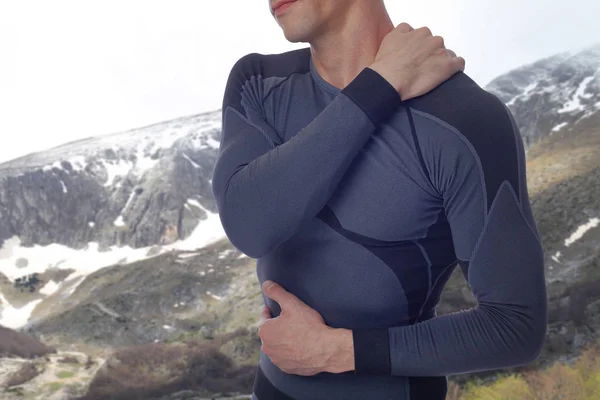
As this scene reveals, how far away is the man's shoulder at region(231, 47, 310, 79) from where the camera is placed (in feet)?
3.52

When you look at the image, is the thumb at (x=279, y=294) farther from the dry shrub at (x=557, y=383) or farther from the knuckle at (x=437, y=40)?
the dry shrub at (x=557, y=383)

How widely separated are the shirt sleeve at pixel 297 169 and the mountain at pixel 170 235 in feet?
8.41

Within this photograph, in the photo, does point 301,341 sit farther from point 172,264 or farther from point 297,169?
point 172,264

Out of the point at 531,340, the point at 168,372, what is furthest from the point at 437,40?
the point at 168,372

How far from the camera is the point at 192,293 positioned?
4652 mm

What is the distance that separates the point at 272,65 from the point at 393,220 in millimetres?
455

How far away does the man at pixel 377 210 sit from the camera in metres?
0.82

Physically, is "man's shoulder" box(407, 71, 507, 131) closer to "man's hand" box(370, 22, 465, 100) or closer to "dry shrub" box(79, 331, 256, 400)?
"man's hand" box(370, 22, 465, 100)

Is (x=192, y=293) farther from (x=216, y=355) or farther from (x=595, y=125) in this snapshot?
(x=595, y=125)

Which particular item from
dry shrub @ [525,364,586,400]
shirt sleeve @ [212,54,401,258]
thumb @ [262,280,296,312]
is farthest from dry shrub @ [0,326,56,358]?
shirt sleeve @ [212,54,401,258]

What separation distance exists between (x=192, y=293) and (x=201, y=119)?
172 cm

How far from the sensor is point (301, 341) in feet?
2.99

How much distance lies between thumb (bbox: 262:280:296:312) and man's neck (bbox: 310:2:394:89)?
414mm

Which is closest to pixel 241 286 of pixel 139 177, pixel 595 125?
pixel 139 177
